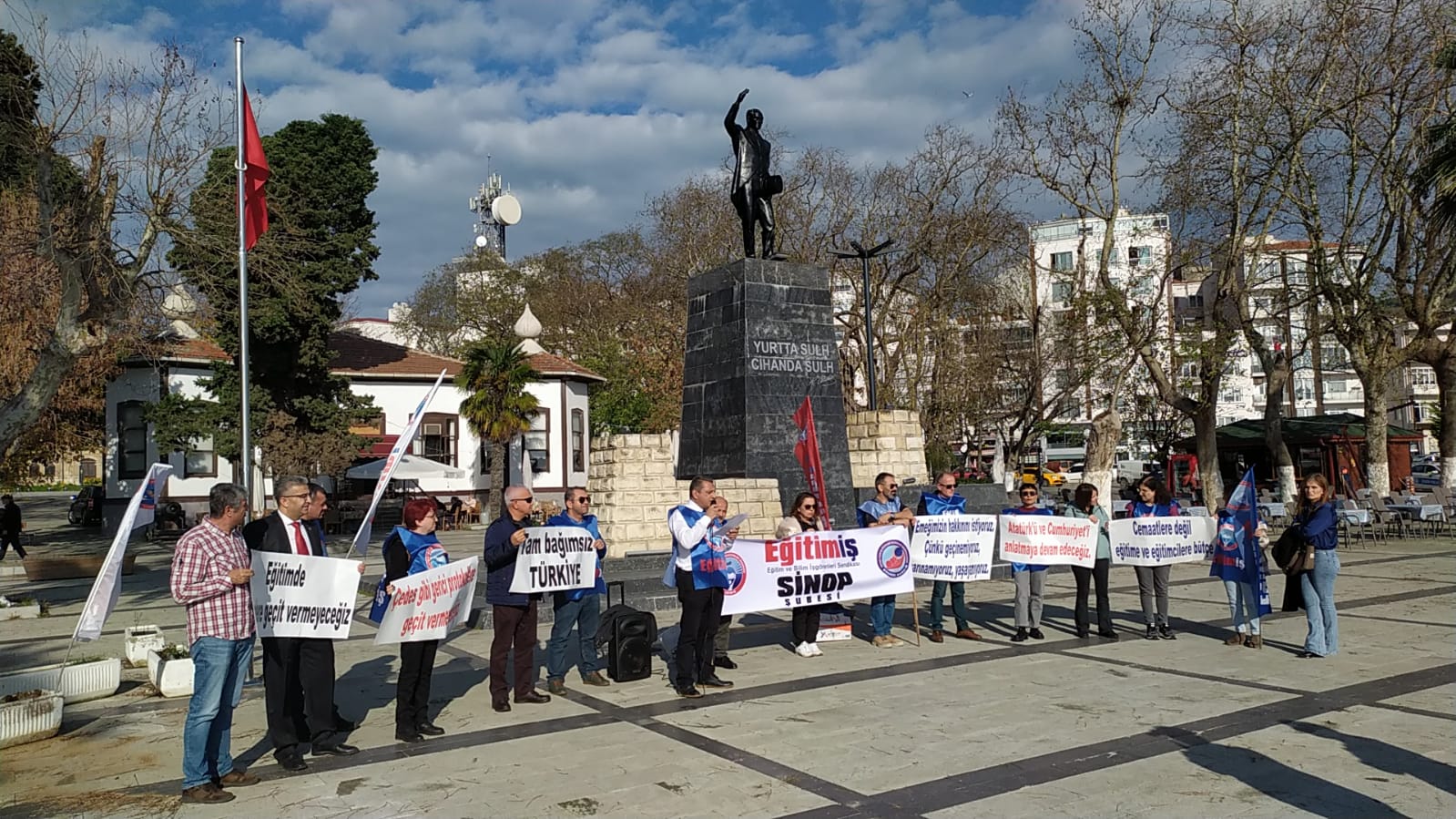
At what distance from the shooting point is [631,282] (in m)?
46.0

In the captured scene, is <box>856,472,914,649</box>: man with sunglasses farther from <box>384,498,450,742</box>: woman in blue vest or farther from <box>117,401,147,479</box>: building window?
<box>117,401,147,479</box>: building window

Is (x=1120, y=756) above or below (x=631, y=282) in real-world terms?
below

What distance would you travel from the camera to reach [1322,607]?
962cm

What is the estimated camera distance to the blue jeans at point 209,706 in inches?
242

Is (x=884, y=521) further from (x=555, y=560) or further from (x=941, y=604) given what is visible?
(x=555, y=560)

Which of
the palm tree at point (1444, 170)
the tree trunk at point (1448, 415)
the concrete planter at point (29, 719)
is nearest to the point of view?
the concrete planter at point (29, 719)

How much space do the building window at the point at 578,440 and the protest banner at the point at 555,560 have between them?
33.9 metres

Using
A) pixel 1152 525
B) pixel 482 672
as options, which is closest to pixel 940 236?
pixel 1152 525

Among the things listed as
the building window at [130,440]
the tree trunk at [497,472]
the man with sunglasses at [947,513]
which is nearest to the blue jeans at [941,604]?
the man with sunglasses at [947,513]

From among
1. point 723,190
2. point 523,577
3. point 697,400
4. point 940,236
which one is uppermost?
point 723,190

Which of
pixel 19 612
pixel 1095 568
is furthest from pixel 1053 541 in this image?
pixel 19 612

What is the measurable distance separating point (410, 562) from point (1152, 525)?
7.55m

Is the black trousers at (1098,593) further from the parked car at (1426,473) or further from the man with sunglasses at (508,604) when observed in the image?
the parked car at (1426,473)

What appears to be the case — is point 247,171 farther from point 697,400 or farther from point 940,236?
point 940,236
